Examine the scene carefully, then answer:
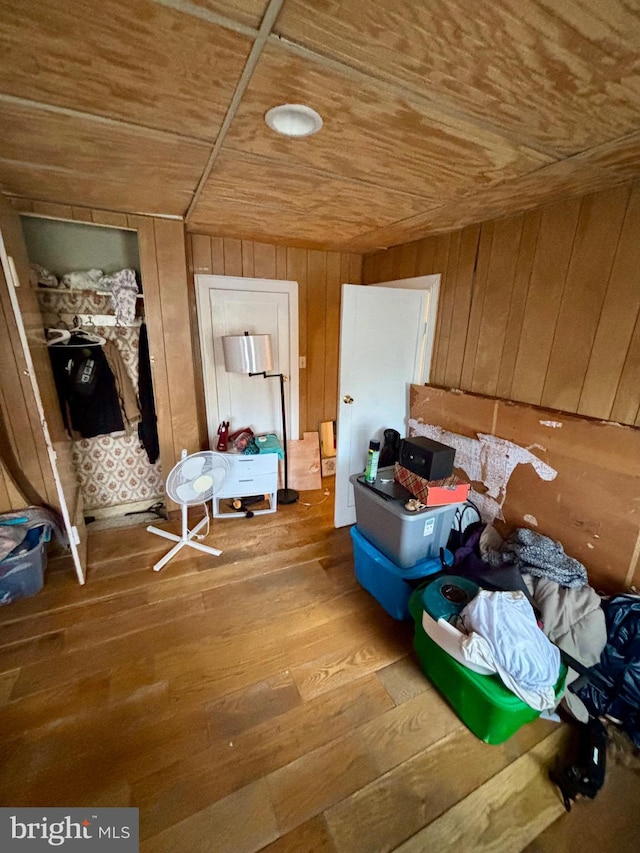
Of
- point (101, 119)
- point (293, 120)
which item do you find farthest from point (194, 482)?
point (293, 120)

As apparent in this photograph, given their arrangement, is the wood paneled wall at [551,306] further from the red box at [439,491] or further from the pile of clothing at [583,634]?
the pile of clothing at [583,634]

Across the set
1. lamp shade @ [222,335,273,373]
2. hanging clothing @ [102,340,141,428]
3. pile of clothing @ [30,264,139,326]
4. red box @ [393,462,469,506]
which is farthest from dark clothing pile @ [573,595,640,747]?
pile of clothing @ [30,264,139,326]

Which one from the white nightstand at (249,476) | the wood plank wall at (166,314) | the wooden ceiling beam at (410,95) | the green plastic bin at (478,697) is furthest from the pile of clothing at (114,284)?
the green plastic bin at (478,697)

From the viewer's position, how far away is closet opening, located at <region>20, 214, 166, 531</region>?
2242mm

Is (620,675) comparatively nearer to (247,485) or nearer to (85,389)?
(247,485)

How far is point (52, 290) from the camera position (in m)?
2.22

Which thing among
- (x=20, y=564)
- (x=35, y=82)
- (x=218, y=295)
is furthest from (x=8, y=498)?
(x=35, y=82)

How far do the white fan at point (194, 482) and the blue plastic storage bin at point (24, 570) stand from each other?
0.65 meters

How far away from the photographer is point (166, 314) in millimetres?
2404

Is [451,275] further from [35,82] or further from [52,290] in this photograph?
[52,290]

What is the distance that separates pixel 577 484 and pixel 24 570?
122 inches

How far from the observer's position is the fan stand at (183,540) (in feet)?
7.43

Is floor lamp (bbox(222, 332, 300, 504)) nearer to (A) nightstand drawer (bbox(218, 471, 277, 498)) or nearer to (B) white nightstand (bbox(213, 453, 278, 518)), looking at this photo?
(B) white nightstand (bbox(213, 453, 278, 518))

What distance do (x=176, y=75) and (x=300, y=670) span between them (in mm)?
2243
